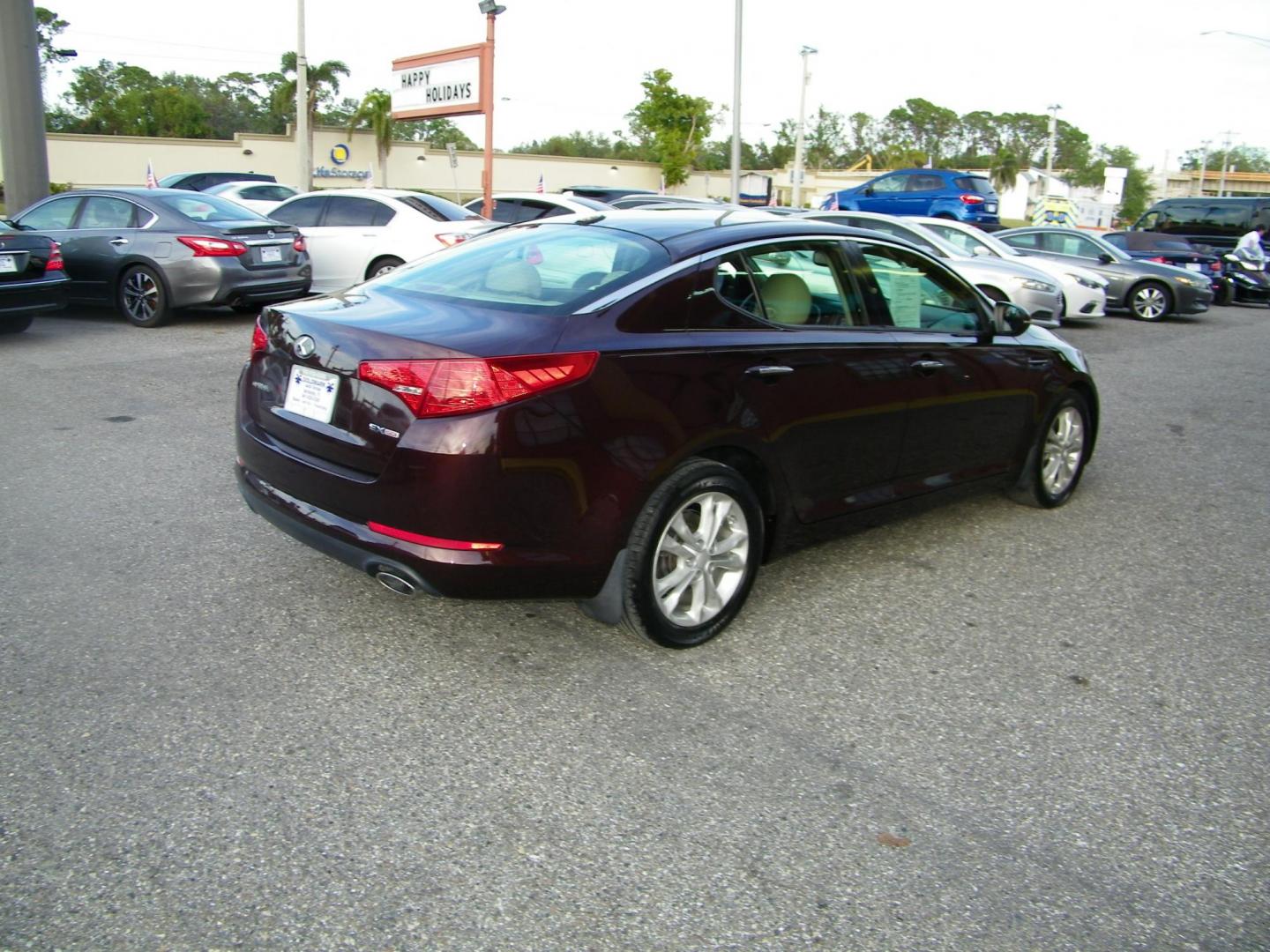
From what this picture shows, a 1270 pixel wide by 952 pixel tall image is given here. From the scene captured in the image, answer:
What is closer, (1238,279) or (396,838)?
(396,838)

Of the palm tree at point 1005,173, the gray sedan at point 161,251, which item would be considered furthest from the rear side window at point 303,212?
the palm tree at point 1005,173

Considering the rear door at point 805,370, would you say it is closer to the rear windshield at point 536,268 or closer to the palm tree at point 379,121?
the rear windshield at point 536,268

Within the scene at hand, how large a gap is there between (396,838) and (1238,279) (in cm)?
2291

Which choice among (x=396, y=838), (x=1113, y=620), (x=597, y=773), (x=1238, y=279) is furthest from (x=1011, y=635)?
(x=1238, y=279)

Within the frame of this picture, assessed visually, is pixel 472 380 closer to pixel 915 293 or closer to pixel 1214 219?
pixel 915 293

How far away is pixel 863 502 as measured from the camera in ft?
15.2

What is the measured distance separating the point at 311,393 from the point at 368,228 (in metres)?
9.89

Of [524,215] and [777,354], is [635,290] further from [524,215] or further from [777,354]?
[524,215]

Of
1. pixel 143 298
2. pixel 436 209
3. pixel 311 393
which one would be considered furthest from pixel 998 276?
pixel 311 393

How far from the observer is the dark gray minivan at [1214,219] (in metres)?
23.2

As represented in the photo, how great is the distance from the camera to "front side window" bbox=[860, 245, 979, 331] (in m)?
4.79

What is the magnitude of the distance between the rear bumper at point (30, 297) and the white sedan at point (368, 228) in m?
3.26

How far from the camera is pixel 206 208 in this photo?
1140 centimetres

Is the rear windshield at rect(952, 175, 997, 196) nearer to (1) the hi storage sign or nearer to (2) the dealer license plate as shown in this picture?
(1) the hi storage sign
